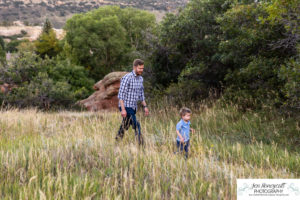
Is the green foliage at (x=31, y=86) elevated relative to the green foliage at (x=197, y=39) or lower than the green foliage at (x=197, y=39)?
lower

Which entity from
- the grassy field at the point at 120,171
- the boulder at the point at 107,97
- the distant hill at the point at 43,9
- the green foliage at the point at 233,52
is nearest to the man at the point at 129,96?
the grassy field at the point at 120,171

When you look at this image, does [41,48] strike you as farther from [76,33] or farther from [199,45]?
[199,45]

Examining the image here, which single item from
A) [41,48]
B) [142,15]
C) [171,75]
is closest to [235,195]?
[171,75]

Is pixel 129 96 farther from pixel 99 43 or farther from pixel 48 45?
pixel 48 45

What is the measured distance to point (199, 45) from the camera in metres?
14.7

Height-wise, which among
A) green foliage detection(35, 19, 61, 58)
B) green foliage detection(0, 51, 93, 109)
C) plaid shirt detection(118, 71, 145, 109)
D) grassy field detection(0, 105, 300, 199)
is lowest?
green foliage detection(35, 19, 61, 58)

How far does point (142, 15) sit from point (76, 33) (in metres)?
12.2

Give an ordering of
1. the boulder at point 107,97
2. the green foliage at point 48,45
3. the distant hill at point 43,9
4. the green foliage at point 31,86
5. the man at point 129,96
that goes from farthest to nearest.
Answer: the distant hill at point 43,9 → the green foliage at point 48,45 → the boulder at point 107,97 → the green foliage at point 31,86 → the man at point 129,96

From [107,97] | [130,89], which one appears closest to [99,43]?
[107,97]

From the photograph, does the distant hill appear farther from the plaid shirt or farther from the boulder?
the plaid shirt

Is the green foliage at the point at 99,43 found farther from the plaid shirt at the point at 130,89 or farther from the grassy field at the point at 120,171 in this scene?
the grassy field at the point at 120,171

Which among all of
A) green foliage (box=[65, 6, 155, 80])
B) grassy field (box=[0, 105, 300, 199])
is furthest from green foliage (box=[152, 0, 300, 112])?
green foliage (box=[65, 6, 155, 80])

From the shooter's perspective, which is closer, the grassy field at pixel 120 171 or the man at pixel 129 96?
the grassy field at pixel 120 171

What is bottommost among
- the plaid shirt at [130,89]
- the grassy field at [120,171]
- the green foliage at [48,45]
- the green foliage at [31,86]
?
the green foliage at [48,45]
